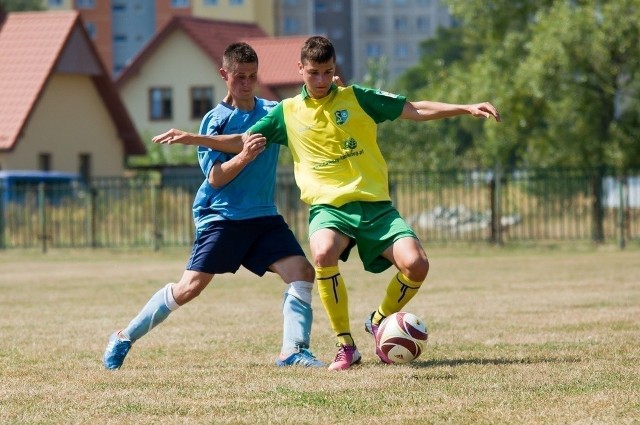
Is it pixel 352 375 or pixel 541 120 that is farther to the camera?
pixel 541 120

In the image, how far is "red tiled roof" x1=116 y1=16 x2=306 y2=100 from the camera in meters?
62.9

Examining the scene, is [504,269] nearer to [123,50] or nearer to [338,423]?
[338,423]

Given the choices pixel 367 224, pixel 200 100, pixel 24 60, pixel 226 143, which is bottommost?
pixel 367 224

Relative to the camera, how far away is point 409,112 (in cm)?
893

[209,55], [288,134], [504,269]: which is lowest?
Answer: [504,269]

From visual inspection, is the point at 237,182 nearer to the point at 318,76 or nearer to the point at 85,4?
the point at 318,76

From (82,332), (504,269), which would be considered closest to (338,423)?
(82,332)

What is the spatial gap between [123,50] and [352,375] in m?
102

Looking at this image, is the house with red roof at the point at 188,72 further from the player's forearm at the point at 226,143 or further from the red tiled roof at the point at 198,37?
the player's forearm at the point at 226,143

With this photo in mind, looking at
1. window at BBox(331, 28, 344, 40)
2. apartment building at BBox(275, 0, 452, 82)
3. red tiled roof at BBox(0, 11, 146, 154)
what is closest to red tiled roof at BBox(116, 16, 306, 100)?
red tiled roof at BBox(0, 11, 146, 154)

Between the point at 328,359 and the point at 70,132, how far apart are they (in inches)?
1649

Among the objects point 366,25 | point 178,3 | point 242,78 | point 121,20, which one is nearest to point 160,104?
point 178,3

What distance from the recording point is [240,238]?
9.07m

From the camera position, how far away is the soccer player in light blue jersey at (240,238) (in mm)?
8992
